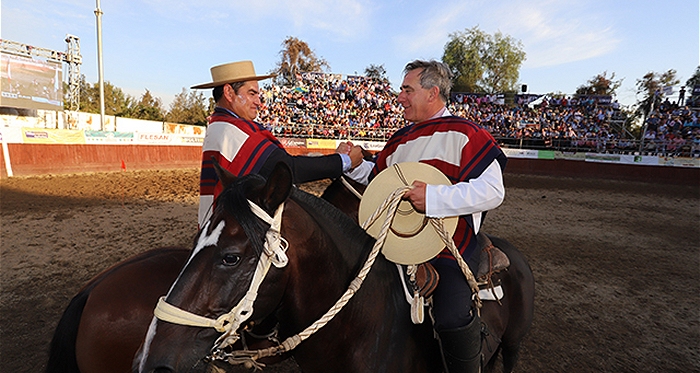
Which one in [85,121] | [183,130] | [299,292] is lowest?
[299,292]

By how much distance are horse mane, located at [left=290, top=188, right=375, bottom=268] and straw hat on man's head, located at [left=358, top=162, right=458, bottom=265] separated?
102 mm

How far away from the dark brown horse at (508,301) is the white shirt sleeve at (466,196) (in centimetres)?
102

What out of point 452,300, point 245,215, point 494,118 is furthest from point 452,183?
point 494,118

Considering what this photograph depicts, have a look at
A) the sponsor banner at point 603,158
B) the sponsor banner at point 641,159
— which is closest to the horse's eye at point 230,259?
the sponsor banner at point 603,158

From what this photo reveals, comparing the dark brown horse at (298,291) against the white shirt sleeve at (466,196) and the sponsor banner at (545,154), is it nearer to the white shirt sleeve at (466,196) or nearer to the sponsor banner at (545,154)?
the white shirt sleeve at (466,196)

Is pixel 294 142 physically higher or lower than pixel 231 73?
lower

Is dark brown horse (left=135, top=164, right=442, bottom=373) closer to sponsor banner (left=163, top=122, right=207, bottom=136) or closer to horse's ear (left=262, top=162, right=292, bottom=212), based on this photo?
horse's ear (left=262, top=162, right=292, bottom=212)

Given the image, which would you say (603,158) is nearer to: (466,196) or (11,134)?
(466,196)

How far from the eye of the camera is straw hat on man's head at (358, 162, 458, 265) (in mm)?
1729

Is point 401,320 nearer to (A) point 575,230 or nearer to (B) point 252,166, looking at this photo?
(B) point 252,166

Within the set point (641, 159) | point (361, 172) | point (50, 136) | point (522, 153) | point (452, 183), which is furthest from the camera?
point (522, 153)

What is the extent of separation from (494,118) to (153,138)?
82.4 ft

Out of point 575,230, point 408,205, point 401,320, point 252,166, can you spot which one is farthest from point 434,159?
point 575,230

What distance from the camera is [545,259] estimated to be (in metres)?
6.75
